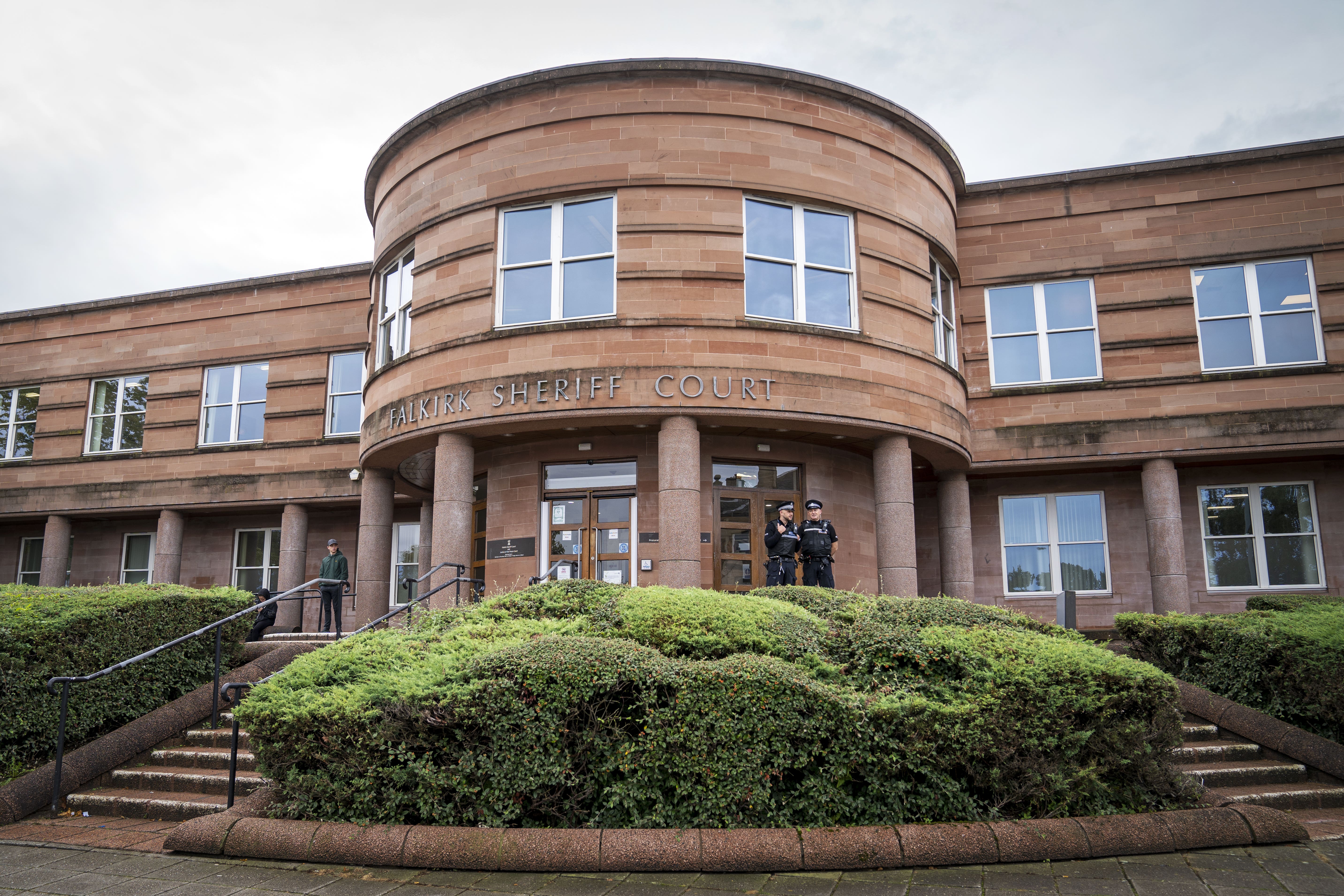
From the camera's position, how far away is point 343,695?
21.6ft

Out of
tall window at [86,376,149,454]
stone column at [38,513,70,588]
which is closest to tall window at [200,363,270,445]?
tall window at [86,376,149,454]

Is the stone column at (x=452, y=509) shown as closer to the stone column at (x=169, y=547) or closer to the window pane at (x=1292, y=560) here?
the stone column at (x=169, y=547)

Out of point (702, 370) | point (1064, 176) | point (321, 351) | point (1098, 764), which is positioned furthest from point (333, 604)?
point (1064, 176)

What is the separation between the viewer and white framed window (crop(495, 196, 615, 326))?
13.3m

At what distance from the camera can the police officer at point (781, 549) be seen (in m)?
12.0

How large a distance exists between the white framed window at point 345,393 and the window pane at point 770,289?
34.0 ft

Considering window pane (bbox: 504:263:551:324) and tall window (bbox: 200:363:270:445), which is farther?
tall window (bbox: 200:363:270:445)

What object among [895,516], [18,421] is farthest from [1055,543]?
[18,421]

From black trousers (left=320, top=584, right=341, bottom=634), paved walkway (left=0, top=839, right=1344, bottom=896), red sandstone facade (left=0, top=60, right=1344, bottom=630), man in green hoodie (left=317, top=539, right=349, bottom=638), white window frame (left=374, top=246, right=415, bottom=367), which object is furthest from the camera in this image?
man in green hoodie (left=317, top=539, right=349, bottom=638)

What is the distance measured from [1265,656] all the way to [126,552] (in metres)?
23.2

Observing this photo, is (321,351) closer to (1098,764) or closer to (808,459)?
(808,459)

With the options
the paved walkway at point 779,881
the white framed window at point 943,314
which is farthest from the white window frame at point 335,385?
the paved walkway at point 779,881

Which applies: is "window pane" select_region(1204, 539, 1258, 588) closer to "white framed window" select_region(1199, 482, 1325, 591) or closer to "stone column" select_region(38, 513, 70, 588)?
"white framed window" select_region(1199, 482, 1325, 591)

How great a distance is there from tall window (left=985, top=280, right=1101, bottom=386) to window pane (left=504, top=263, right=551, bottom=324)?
8548mm
